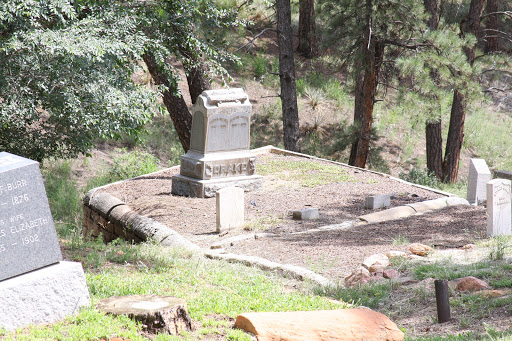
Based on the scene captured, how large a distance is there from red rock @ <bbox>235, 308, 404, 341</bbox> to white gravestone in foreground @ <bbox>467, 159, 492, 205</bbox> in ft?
24.9

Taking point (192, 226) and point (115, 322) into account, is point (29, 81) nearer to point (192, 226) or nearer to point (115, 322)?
point (192, 226)

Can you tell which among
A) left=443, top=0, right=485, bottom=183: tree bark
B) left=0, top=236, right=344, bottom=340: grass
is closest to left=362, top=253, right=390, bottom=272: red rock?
left=0, top=236, right=344, bottom=340: grass

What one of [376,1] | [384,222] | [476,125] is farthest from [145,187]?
[476,125]

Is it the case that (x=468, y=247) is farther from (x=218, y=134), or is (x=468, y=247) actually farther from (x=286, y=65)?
(x=286, y=65)

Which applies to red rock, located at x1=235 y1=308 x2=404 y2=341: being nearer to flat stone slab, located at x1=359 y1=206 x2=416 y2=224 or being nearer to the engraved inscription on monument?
the engraved inscription on monument

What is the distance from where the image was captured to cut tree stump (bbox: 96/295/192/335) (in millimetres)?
4371

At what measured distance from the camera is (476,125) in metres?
22.6

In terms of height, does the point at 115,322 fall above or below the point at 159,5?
below

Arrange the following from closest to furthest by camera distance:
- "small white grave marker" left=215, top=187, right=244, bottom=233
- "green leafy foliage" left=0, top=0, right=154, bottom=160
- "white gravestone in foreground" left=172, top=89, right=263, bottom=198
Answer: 1. "green leafy foliage" left=0, top=0, right=154, bottom=160
2. "small white grave marker" left=215, top=187, right=244, bottom=233
3. "white gravestone in foreground" left=172, top=89, right=263, bottom=198

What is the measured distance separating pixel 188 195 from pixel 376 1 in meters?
6.53

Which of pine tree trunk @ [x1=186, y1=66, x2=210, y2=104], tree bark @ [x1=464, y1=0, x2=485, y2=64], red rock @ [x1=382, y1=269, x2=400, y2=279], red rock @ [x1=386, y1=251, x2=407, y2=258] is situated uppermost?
tree bark @ [x1=464, y1=0, x2=485, y2=64]

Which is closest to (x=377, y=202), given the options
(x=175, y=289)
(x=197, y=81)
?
(x=197, y=81)

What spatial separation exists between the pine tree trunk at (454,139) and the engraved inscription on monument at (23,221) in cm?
1415

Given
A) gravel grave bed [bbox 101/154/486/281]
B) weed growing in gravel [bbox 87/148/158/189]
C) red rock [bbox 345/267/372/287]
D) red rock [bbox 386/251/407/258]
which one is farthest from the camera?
weed growing in gravel [bbox 87/148/158/189]
